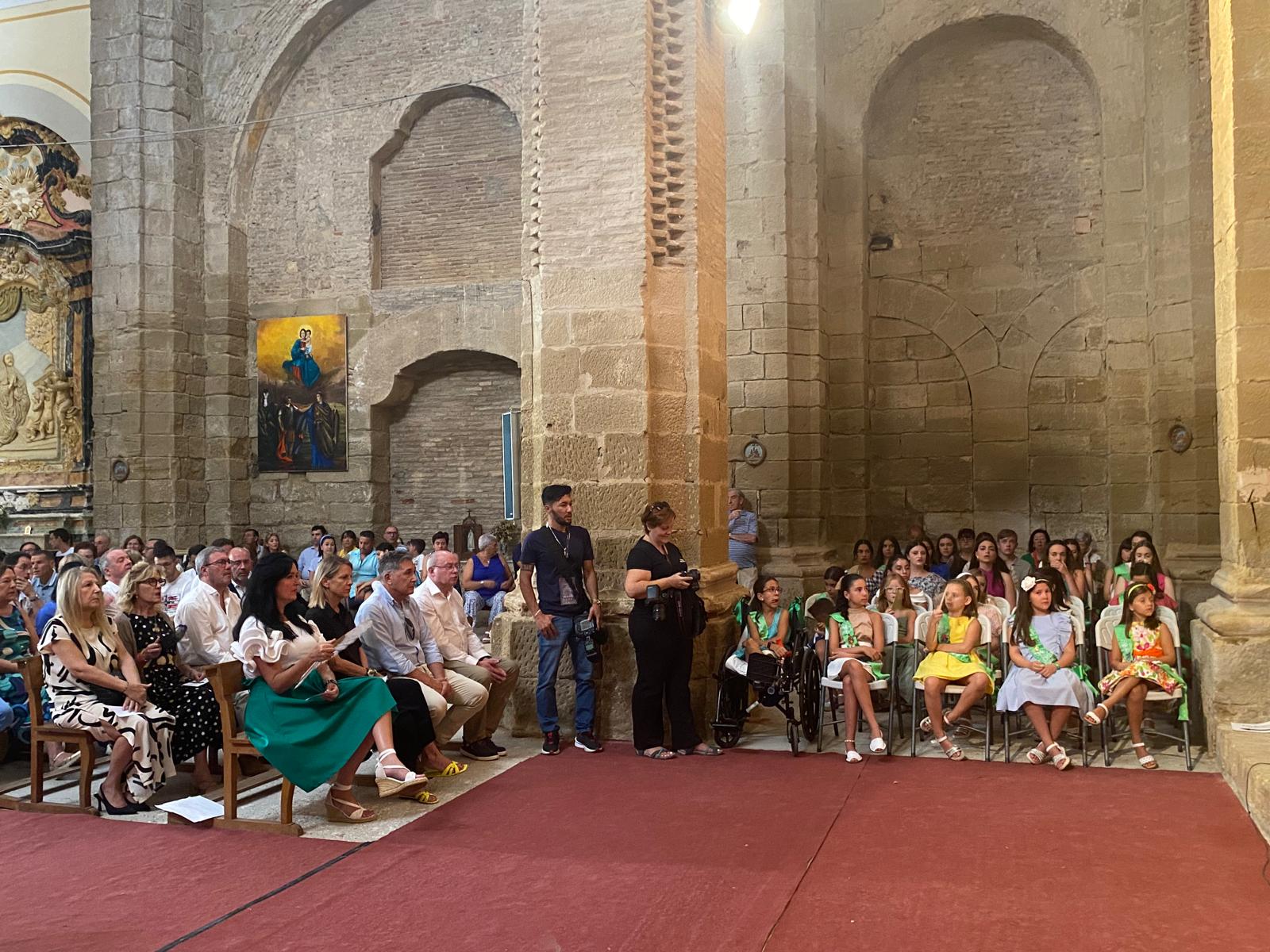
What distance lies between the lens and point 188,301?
14070 millimetres

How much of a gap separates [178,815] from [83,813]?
579 mm

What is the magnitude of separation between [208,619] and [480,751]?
175cm

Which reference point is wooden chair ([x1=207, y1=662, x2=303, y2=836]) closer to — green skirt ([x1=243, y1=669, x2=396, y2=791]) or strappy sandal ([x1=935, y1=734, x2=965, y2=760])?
green skirt ([x1=243, y1=669, x2=396, y2=791])

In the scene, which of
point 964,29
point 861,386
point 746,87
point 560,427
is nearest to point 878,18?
point 964,29

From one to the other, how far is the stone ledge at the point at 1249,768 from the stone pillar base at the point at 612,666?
2.82 m

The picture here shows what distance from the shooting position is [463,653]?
21.7 feet

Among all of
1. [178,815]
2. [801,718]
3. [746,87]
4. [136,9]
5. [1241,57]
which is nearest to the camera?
[178,815]

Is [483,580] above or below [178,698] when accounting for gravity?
above

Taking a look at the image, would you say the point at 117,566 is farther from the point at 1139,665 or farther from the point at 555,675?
the point at 1139,665

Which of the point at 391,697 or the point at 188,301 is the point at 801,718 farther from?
the point at 188,301

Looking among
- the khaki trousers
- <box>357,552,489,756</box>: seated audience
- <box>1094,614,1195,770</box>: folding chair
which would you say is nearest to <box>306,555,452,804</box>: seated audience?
<box>357,552,489,756</box>: seated audience

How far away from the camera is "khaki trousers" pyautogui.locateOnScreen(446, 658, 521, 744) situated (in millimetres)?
6465

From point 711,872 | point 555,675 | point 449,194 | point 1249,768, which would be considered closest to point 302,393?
point 449,194

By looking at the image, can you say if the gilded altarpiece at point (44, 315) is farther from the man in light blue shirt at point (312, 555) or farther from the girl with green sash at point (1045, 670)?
the girl with green sash at point (1045, 670)
